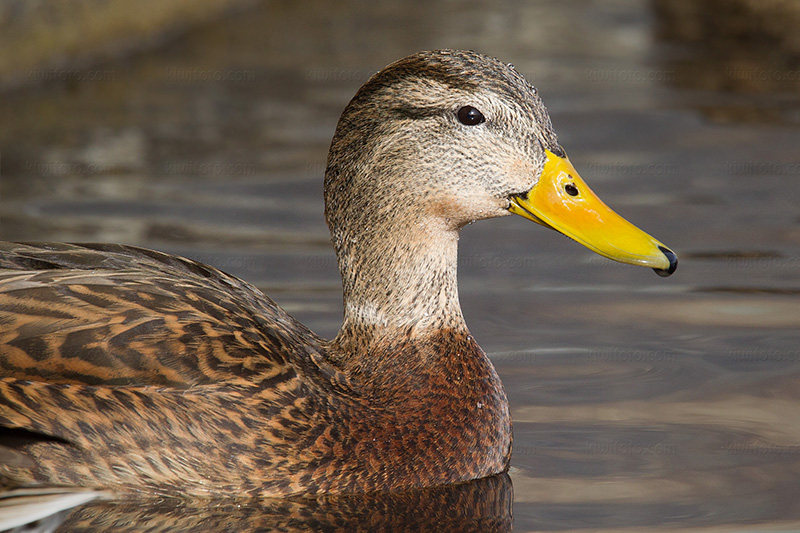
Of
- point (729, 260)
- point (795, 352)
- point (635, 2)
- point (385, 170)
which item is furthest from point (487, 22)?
point (385, 170)

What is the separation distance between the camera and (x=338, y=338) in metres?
5.46

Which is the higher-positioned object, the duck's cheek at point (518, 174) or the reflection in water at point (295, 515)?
the duck's cheek at point (518, 174)

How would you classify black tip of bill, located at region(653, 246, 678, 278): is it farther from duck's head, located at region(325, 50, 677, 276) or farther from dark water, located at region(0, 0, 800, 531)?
dark water, located at region(0, 0, 800, 531)

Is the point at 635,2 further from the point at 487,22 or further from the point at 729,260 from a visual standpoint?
the point at 729,260

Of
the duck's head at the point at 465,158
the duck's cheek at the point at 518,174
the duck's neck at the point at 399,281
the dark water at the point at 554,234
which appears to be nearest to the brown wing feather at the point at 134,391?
the dark water at the point at 554,234

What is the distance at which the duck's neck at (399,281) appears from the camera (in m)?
5.18

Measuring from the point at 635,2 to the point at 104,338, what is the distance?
10.8m

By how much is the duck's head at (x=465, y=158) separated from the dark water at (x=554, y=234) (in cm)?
91

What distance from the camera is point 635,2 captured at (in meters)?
14.5

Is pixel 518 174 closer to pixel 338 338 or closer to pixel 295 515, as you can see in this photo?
pixel 338 338

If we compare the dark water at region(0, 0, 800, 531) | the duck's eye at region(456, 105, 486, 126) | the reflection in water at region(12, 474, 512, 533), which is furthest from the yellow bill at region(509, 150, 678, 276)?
the reflection in water at region(12, 474, 512, 533)

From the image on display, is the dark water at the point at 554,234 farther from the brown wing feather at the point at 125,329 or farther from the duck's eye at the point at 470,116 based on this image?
the duck's eye at the point at 470,116

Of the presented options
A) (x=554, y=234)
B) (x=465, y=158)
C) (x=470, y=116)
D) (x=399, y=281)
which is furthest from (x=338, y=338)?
(x=554, y=234)

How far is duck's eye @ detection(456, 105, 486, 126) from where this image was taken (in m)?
5.03
